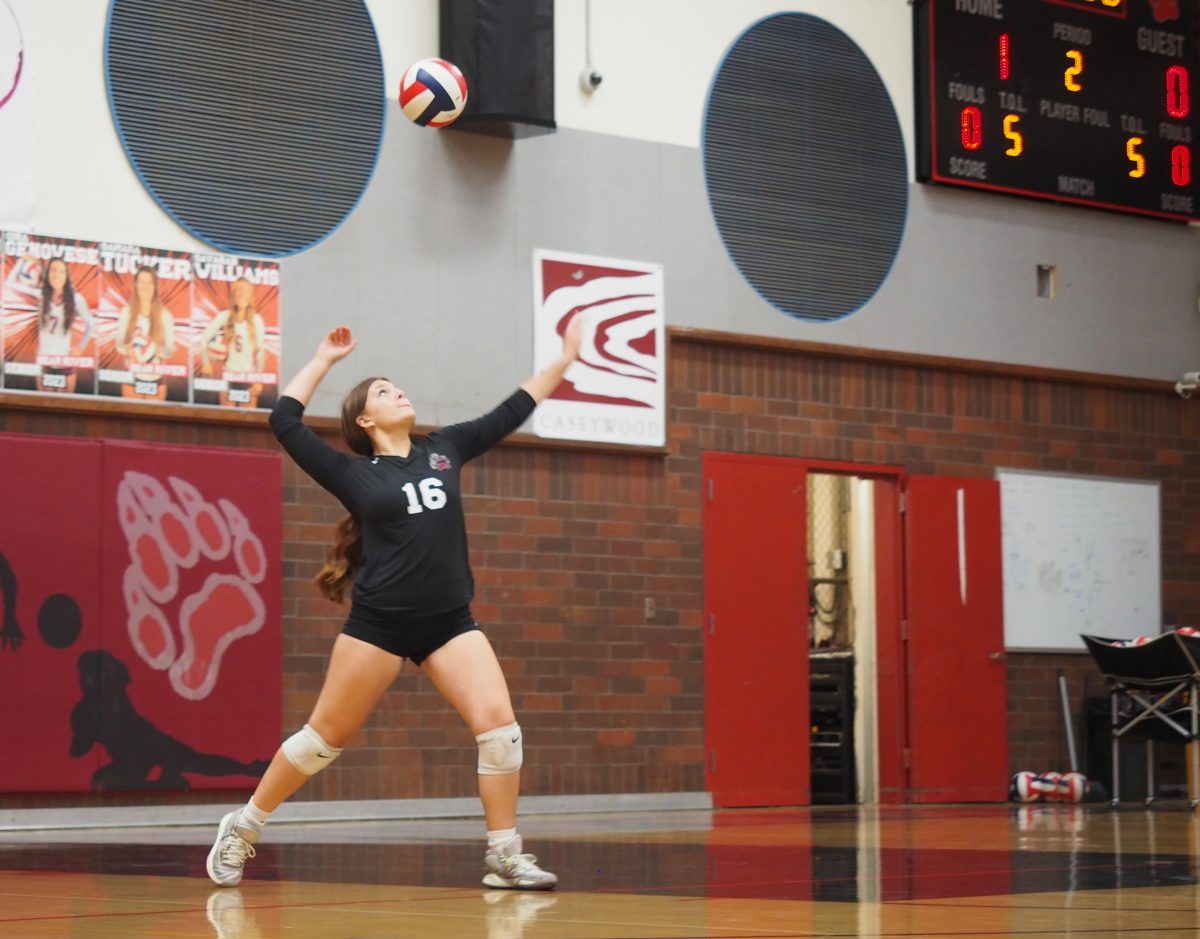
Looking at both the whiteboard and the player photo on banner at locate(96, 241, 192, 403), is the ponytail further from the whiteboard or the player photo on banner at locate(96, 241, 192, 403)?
the whiteboard

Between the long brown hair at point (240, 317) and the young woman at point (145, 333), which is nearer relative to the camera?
the young woman at point (145, 333)

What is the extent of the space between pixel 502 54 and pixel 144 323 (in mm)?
2888

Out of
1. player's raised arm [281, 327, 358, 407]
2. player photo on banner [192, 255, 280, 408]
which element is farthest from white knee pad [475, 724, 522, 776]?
player photo on banner [192, 255, 280, 408]

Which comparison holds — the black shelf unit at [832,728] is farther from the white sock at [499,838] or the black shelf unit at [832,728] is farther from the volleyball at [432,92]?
the white sock at [499,838]

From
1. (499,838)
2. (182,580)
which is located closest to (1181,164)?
(182,580)

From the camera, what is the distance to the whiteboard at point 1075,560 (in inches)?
618

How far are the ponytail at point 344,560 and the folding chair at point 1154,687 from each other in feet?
28.0

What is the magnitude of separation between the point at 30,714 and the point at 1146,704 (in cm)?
800

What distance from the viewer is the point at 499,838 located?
626 centimetres

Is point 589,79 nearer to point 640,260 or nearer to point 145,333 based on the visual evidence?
point 640,260

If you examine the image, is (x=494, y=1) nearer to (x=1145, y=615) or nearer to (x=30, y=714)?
(x=30, y=714)

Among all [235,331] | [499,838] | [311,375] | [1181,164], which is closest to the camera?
[499,838]

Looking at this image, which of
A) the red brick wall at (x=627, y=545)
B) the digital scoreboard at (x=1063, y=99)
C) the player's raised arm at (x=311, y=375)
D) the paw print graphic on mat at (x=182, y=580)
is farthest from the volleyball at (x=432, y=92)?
the digital scoreboard at (x=1063, y=99)

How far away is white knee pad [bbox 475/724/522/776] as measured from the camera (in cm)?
634
